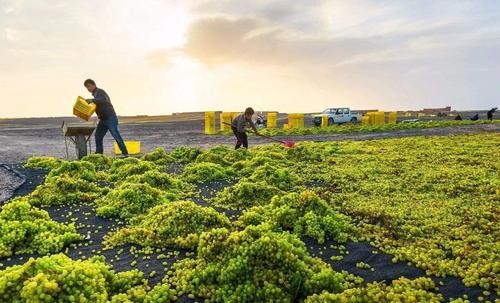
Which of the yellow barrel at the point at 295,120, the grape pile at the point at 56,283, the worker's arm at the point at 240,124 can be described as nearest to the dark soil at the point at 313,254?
the grape pile at the point at 56,283

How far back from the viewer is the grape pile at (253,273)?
5.31 metres

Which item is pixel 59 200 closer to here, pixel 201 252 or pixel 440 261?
pixel 201 252

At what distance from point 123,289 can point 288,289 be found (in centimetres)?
203

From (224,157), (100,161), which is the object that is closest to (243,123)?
(224,157)

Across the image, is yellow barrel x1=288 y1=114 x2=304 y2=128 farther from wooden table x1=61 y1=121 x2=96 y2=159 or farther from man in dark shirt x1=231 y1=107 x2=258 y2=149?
wooden table x1=61 y1=121 x2=96 y2=159

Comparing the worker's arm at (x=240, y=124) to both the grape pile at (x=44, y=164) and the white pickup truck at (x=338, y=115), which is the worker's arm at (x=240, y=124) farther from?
the white pickup truck at (x=338, y=115)

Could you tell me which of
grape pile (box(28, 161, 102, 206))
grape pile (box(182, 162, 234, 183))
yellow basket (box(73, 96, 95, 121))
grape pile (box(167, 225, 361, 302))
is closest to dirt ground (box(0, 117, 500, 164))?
yellow basket (box(73, 96, 95, 121))

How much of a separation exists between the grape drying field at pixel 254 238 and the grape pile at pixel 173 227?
19mm

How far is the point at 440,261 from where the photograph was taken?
6.55 m

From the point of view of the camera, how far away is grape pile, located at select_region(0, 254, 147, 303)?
181 inches

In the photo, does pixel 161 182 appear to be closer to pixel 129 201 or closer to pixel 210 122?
pixel 129 201

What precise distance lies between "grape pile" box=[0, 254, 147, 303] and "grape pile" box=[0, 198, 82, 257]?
2126 mm

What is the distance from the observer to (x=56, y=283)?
15.4 ft

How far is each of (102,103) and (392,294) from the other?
14389mm
